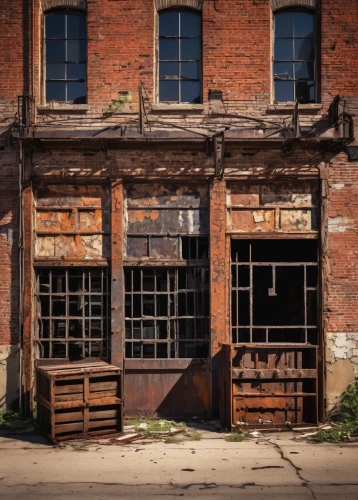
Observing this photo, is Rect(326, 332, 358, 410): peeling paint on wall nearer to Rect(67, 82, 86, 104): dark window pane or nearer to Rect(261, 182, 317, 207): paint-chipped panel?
Rect(261, 182, 317, 207): paint-chipped panel

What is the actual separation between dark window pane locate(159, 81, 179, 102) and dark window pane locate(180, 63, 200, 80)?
0.26 meters

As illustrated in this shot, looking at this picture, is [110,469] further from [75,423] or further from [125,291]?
[125,291]

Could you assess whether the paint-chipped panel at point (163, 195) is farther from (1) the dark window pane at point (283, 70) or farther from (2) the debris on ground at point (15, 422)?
(2) the debris on ground at point (15, 422)

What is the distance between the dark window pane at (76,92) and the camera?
12.2 meters

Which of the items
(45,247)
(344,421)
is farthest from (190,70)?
(344,421)

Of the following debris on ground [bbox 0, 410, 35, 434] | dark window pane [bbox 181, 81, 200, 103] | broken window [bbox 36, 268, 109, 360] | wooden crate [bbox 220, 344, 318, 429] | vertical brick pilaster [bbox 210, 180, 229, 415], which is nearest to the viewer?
wooden crate [bbox 220, 344, 318, 429]

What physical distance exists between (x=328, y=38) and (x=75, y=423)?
912cm

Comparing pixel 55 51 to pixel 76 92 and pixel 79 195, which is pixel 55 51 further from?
pixel 79 195

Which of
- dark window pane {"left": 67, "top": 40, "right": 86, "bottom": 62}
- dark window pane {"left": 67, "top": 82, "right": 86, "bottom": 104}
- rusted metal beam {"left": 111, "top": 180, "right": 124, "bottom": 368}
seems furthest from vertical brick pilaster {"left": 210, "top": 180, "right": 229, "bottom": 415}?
dark window pane {"left": 67, "top": 40, "right": 86, "bottom": 62}

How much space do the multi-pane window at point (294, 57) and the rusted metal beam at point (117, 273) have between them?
4.04 m

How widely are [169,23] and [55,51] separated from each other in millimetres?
2513

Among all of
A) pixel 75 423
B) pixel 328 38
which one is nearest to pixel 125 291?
pixel 75 423

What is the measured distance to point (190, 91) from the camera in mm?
12289

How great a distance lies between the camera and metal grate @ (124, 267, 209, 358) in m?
11.9
